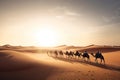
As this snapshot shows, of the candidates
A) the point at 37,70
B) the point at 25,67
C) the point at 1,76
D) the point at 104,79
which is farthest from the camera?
the point at 25,67

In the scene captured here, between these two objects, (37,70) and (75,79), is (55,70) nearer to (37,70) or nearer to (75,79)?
(37,70)

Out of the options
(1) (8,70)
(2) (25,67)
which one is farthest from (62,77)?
(1) (8,70)

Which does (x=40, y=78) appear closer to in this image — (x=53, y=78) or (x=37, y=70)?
(x=53, y=78)

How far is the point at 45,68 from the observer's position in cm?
1455

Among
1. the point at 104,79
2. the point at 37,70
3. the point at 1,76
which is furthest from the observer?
the point at 37,70

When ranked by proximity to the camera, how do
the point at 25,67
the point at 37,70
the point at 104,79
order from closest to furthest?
the point at 104,79
the point at 37,70
the point at 25,67

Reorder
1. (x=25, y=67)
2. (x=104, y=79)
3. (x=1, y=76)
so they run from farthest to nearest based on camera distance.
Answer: (x=25, y=67)
(x=1, y=76)
(x=104, y=79)

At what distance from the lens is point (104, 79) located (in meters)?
11.4

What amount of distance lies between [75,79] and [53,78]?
182 centimetres

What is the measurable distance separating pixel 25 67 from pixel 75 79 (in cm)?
602

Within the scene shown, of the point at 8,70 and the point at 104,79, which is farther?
the point at 8,70

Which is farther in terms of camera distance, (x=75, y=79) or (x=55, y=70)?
(x=55, y=70)

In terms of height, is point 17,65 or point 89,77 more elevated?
point 17,65

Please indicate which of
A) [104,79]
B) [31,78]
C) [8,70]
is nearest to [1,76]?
[8,70]
